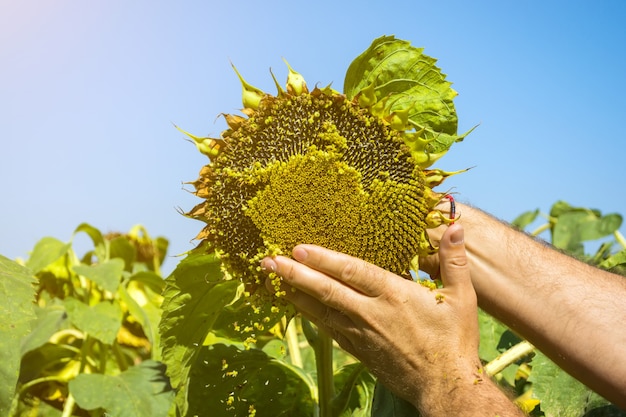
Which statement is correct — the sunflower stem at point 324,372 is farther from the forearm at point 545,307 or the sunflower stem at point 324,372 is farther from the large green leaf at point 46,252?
the large green leaf at point 46,252

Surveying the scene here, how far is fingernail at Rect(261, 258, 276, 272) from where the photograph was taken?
5.74ft

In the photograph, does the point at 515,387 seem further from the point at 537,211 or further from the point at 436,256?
the point at 537,211

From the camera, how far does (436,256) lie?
6.28 feet

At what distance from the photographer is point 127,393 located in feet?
8.52

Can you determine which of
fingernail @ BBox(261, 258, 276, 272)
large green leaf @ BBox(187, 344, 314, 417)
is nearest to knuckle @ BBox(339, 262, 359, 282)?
fingernail @ BBox(261, 258, 276, 272)

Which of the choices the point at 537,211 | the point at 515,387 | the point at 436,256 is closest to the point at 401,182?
the point at 436,256

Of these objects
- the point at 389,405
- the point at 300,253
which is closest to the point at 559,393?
the point at 389,405

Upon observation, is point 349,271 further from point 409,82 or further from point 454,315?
point 409,82

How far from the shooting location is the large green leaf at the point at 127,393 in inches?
99.6

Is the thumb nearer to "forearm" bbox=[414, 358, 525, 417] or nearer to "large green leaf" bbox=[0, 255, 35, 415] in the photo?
"forearm" bbox=[414, 358, 525, 417]

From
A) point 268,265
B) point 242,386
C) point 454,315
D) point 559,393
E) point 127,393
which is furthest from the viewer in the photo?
point 127,393

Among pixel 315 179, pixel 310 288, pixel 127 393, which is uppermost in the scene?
pixel 315 179

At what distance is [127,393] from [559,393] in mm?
1319

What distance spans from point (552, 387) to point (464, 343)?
596mm
